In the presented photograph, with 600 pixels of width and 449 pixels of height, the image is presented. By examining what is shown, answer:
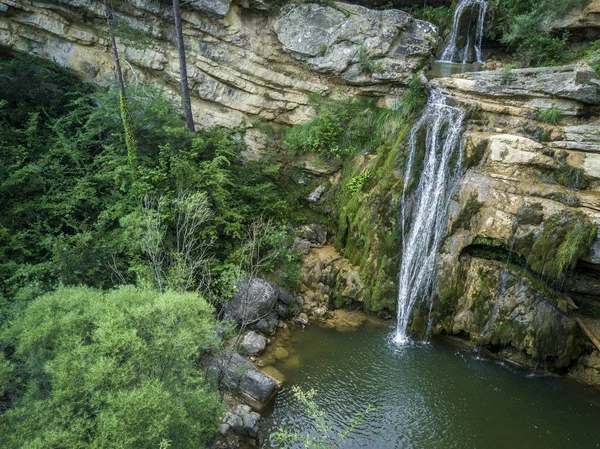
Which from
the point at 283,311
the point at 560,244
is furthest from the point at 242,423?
the point at 560,244

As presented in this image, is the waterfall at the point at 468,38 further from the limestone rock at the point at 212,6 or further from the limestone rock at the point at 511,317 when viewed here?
the limestone rock at the point at 511,317

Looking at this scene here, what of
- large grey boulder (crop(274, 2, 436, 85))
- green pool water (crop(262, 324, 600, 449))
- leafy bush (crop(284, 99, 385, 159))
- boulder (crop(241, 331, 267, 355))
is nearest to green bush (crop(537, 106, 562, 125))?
large grey boulder (crop(274, 2, 436, 85))

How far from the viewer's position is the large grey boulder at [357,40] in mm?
15094

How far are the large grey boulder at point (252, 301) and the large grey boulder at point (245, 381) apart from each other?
2.05m

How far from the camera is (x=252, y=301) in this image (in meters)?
12.3

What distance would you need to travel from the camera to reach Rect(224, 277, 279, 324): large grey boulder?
12.1 meters

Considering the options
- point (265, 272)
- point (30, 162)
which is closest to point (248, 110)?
point (265, 272)

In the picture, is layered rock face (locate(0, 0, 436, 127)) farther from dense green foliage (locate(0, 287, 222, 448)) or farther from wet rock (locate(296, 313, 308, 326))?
dense green foliage (locate(0, 287, 222, 448))

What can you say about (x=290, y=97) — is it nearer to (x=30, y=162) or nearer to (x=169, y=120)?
(x=169, y=120)

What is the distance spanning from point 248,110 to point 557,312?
45.5 feet

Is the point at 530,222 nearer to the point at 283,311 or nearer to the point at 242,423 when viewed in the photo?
the point at 283,311

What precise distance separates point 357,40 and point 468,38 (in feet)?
21.9

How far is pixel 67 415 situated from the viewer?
5.57 meters

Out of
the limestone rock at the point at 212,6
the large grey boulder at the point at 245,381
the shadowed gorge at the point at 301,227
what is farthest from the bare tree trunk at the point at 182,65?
the large grey boulder at the point at 245,381
